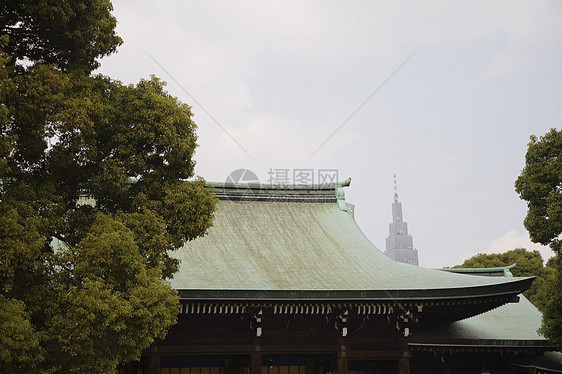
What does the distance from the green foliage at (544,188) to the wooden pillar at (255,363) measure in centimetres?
811

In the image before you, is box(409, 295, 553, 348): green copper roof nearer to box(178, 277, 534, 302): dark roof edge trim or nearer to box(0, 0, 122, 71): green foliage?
box(178, 277, 534, 302): dark roof edge trim

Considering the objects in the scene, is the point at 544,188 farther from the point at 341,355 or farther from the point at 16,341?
the point at 16,341

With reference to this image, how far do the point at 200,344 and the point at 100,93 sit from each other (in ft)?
25.5


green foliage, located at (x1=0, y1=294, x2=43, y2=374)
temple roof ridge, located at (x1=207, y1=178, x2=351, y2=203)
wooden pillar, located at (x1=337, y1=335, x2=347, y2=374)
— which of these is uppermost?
temple roof ridge, located at (x1=207, y1=178, x2=351, y2=203)

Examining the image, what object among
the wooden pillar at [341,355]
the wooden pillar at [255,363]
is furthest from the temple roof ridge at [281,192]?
the wooden pillar at [341,355]

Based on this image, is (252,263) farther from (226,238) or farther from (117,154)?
(117,154)

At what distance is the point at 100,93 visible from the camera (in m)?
12.0

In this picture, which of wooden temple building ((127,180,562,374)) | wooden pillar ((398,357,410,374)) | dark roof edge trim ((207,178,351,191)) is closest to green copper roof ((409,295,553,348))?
wooden temple building ((127,180,562,374))

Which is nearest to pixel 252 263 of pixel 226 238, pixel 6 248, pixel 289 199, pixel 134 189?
pixel 226 238

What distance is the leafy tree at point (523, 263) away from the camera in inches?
1682

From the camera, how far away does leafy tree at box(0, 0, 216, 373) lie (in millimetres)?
10070

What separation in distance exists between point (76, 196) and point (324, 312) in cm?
777

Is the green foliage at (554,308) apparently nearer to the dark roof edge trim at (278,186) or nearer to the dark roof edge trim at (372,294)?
the dark roof edge trim at (372,294)

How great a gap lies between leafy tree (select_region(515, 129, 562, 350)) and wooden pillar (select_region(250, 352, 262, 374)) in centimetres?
786
